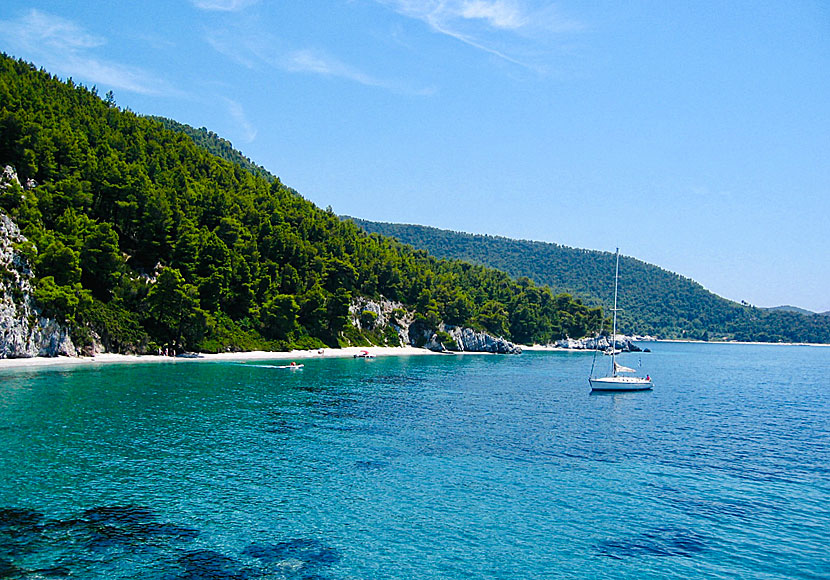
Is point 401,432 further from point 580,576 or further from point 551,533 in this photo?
point 580,576

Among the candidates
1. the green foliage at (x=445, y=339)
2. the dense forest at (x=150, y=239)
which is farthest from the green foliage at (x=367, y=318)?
the green foliage at (x=445, y=339)

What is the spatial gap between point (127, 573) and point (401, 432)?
32.0m

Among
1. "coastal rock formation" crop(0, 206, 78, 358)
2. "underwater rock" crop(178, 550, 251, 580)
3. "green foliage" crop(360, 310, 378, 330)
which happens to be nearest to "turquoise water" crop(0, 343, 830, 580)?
"underwater rock" crop(178, 550, 251, 580)

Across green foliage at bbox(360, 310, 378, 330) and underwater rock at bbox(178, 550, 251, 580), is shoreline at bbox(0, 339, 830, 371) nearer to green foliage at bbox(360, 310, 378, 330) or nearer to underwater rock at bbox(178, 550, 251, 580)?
green foliage at bbox(360, 310, 378, 330)

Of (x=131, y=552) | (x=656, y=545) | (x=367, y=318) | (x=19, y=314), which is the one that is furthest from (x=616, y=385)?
(x=367, y=318)

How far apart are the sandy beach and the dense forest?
3.44 metres

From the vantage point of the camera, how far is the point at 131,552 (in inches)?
950

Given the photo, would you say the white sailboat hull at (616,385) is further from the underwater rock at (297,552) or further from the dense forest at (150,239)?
the dense forest at (150,239)

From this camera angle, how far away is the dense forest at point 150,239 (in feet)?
338

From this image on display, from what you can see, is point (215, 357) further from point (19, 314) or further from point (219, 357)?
point (19, 314)

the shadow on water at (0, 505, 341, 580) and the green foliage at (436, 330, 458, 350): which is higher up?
the green foliage at (436, 330, 458, 350)

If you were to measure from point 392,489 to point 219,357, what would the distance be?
311 feet

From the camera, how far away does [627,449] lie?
4838cm

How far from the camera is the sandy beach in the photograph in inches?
3418
